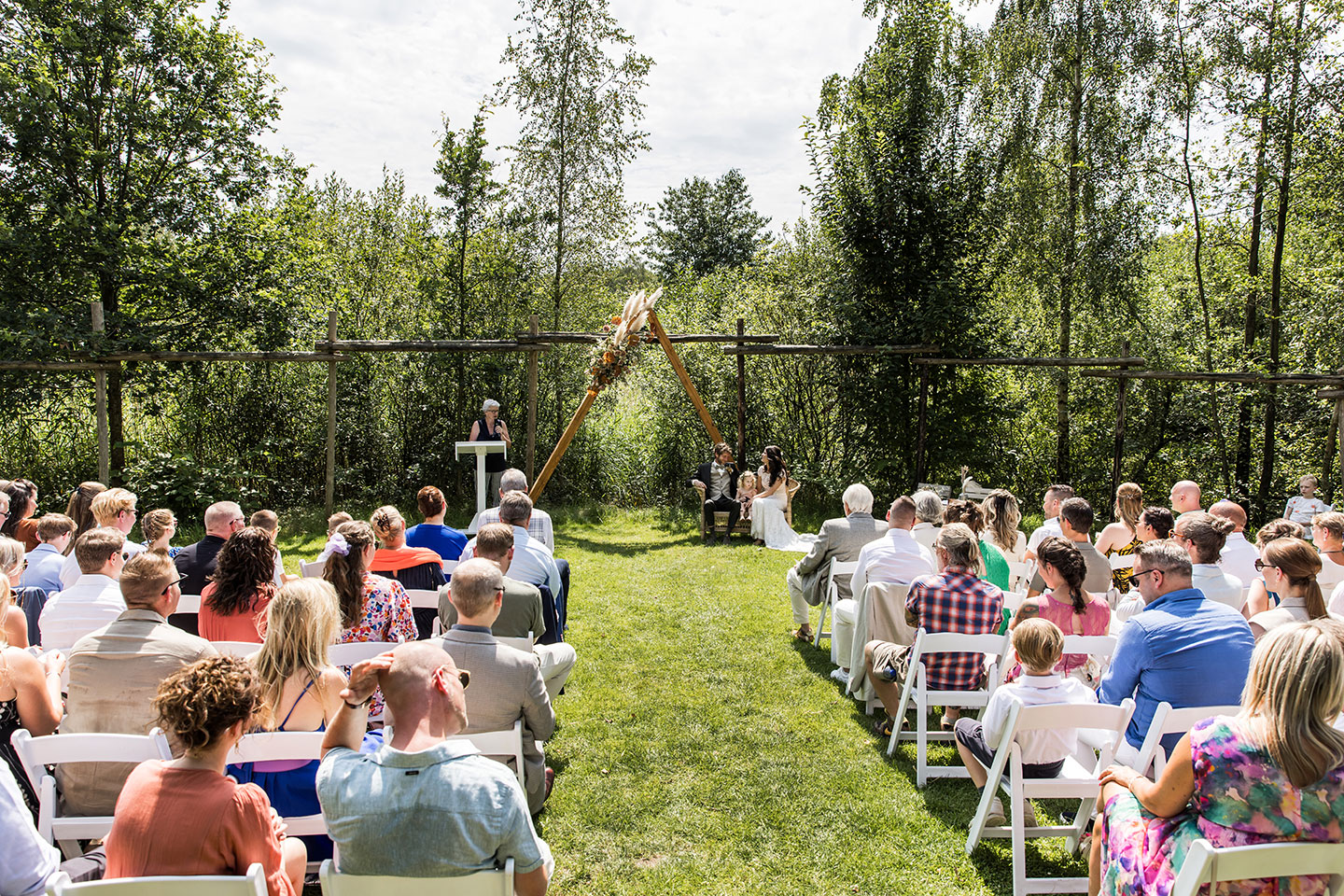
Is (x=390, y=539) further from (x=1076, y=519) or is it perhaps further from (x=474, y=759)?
(x=1076, y=519)

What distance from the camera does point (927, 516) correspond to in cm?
617

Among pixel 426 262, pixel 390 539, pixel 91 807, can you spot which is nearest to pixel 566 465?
pixel 426 262

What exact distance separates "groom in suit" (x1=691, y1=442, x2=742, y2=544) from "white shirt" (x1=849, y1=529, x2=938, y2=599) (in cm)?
515

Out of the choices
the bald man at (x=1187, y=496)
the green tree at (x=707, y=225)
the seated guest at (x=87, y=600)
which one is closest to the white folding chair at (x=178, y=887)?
the seated guest at (x=87, y=600)

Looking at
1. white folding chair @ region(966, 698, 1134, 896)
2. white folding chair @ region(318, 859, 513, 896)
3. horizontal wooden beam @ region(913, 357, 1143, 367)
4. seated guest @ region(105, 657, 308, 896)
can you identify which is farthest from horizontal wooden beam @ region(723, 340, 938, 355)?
seated guest @ region(105, 657, 308, 896)

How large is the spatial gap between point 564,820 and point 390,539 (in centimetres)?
201

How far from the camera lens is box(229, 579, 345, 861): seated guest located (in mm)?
2865

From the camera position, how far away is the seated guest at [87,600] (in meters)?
3.71

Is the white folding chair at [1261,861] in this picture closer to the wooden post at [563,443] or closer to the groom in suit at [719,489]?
the groom in suit at [719,489]

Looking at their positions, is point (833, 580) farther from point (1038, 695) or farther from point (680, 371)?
point (680, 371)

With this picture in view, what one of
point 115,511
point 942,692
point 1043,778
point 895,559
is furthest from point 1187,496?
Result: point 115,511

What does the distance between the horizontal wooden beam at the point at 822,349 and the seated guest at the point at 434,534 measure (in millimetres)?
6262

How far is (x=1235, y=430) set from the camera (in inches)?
460

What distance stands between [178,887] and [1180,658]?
11.9 ft
